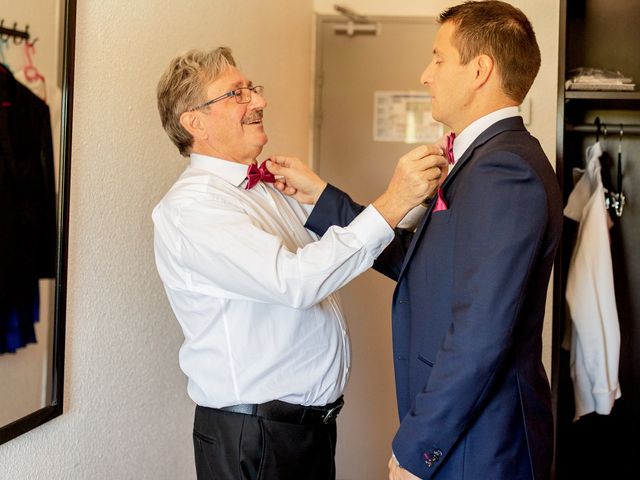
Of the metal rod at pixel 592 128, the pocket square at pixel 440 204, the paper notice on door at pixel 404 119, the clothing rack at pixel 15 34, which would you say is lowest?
the pocket square at pixel 440 204

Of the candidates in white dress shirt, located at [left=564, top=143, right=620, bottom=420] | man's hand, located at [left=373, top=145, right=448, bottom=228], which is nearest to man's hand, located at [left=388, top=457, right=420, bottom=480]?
man's hand, located at [left=373, top=145, right=448, bottom=228]

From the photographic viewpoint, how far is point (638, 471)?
111 inches

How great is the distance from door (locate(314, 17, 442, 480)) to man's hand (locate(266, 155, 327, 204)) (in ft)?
4.67

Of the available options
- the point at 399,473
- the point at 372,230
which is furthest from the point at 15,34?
the point at 399,473

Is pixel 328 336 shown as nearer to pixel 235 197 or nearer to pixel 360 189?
pixel 235 197

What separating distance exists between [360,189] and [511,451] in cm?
210

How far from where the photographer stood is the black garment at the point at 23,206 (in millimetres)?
1332

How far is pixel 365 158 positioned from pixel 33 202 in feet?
7.11

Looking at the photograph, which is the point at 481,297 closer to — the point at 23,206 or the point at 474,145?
the point at 474,145

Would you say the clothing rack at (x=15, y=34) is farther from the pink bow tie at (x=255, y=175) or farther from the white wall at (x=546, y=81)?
the white wall at (x=546, y=81)

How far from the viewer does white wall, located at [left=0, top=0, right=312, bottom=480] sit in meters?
1.62

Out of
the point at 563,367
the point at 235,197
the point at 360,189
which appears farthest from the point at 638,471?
the point at 235,197

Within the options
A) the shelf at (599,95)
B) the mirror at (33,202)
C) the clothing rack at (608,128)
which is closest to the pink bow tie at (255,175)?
the mirror at (33,202)

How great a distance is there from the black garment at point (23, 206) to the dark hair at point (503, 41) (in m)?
0.90
